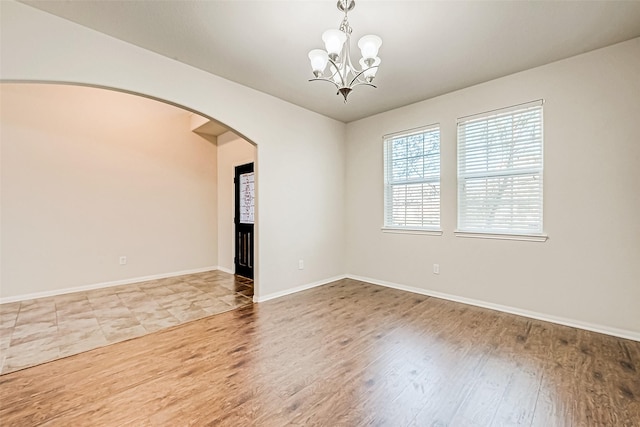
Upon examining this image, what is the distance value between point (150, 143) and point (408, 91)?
4.39 meters

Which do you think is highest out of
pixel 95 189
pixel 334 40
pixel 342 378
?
pixel 334 40

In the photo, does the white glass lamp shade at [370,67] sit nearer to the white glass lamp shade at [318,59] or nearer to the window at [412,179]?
the white glass lamp shade at [318,59]

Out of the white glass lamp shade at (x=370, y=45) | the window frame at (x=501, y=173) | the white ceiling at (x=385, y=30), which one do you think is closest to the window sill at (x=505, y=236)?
the window frame at (x=501, y=173)

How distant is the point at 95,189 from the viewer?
436 centimetres

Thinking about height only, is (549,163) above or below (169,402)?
above

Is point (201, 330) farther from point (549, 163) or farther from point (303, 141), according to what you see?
point (549, 163)

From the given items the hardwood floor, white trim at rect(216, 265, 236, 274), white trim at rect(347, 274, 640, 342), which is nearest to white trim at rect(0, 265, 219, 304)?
white trim at rect(216, 265, 236, 274)

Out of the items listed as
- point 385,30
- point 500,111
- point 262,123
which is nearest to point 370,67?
point 385,30

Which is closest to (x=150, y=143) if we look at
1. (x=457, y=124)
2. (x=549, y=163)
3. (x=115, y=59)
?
(x=115, y=59)

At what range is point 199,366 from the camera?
2.16 m

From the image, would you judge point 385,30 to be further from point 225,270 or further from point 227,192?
point 225,270

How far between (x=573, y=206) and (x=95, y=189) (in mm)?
6372

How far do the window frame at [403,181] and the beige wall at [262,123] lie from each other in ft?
2.77

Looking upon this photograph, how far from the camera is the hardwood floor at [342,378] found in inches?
64.9
